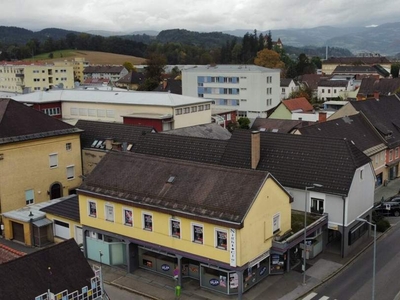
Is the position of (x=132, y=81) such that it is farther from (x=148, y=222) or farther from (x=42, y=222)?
(x=148, y=222)

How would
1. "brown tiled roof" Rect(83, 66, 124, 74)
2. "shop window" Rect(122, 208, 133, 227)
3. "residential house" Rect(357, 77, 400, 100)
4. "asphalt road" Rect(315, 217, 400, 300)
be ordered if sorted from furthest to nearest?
"brown tiled roof" Rect(83, 66, 124, 74), "residential house" Rect(357, 77, 400, 100), "shop window" Rect(122, 208, 133, 227), "asphalt road" Rect(315, 217, 400, 300)

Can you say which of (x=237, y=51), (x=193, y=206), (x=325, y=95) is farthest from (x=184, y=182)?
(x=237, y=51)

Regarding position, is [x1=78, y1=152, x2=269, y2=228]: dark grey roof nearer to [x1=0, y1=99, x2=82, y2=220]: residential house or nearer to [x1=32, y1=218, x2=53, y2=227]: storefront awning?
[x1=32, y1=218, x2=53, y2=227]: storefront awning

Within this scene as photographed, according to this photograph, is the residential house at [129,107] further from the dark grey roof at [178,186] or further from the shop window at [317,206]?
the shop window at [317,206]

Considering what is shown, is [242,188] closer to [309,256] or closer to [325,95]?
[309,256]

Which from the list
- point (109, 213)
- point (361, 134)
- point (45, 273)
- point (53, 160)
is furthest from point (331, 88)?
point (45, 273)

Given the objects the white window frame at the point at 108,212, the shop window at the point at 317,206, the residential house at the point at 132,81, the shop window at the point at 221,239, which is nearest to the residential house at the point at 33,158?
the white window frame at the point at 108,212

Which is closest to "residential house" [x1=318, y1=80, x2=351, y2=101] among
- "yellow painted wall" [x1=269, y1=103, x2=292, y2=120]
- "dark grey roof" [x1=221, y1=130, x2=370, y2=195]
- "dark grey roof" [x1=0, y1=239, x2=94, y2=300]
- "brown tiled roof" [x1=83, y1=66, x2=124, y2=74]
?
"yellow painted wall" [x1=269, y1=103, x2=292, y2=120]

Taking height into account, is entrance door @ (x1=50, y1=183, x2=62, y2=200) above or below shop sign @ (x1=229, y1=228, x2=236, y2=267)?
below
